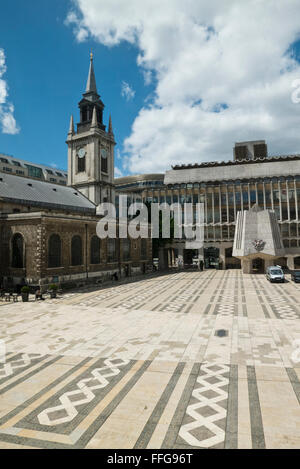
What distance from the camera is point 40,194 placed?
42.8 metres

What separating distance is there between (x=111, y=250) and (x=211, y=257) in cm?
2858

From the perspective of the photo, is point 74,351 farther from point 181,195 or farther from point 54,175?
point 54,175

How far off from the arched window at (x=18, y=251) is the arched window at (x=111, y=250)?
42.9ft

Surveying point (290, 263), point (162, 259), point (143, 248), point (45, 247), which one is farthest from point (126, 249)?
point (290, 263)

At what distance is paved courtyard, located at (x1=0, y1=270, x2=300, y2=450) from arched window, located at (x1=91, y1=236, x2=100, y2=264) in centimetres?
1897

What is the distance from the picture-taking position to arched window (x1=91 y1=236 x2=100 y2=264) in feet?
125

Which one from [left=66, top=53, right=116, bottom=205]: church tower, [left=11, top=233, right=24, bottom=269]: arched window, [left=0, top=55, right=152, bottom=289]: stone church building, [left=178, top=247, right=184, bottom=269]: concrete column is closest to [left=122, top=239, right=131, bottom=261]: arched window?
[left=0, top=55, right=152, bottom=289]: stone church building

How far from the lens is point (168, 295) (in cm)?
2720

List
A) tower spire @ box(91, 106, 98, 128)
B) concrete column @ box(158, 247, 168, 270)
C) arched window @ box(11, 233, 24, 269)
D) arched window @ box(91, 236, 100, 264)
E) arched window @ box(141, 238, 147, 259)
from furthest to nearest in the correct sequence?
concrete column @ box(158, 247, 168, 270) < tower spire @ box(91, 106, 98, 128) < arched window @ box(141, 238, 147, 259) < arched window @ box(91, 236, 100, 264) < arched window @ box(11, 233, 24, 269)

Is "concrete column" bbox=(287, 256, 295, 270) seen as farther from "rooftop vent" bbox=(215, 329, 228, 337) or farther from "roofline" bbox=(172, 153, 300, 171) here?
"rooftop vent" bbox=(215, 329, 228, 337)

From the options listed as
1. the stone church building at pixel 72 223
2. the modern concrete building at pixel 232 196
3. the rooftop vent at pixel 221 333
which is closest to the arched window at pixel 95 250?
the stone church building at pixel 72 223

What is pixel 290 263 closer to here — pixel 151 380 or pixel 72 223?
pixel 72 223

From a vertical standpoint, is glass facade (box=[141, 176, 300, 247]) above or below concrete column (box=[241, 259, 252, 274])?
above

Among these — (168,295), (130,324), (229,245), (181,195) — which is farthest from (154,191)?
(130,324)
